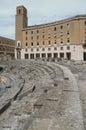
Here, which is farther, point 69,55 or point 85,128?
point 69,55

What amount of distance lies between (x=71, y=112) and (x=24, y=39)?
63847 mm

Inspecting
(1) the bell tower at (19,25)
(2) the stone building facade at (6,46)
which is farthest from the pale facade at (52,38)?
(2) the stone building facade at (6,46)

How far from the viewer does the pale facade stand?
5769 centimetres

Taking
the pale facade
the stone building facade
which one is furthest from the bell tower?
the stone building facade

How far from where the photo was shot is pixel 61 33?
6231 cm

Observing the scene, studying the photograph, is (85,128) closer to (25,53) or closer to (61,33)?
(61,33)

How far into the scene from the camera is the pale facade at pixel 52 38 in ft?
189

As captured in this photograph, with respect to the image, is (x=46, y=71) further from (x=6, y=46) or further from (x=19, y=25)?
(x=6, y=46)

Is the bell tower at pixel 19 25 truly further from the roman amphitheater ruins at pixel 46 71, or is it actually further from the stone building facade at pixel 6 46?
the stone building facade at pixel 6 46

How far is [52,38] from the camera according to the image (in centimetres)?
6456

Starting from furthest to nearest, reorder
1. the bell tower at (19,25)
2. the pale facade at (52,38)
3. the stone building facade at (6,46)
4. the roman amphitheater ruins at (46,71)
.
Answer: the stone building facade at (6,46) < the bell tower at (19,25) < the pale facade at (52,38) < the roman amphitheater ruins at (46,71)

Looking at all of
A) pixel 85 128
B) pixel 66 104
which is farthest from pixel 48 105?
pixel 85 128

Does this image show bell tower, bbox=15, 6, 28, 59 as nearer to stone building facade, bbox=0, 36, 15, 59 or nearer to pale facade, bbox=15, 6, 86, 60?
pale facade, bbox=15, 6, 86, 60

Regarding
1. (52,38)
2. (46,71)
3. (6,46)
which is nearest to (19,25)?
(52,38)
